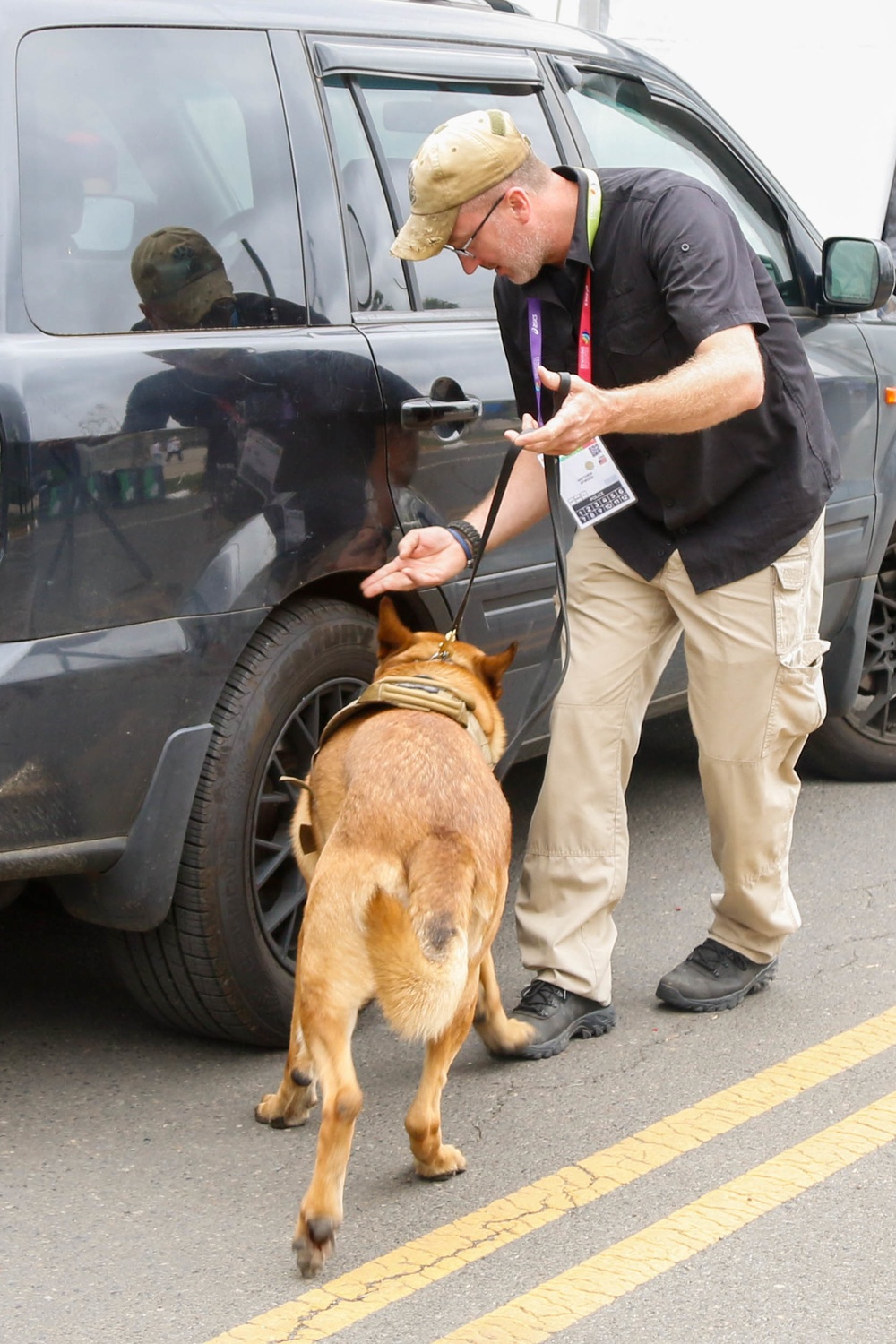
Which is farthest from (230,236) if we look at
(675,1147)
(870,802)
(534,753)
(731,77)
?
(731,77)

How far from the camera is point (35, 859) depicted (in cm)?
284

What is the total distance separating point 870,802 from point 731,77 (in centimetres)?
485

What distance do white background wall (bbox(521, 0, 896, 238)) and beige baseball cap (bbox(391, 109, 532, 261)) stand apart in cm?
568

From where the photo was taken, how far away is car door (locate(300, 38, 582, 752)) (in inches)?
135

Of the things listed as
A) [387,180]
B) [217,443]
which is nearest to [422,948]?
[217,443]

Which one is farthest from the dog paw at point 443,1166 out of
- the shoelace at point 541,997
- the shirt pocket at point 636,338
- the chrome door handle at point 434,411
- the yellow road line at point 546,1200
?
the shirt pocket at point 636,338

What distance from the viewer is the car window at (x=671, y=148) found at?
427 cm

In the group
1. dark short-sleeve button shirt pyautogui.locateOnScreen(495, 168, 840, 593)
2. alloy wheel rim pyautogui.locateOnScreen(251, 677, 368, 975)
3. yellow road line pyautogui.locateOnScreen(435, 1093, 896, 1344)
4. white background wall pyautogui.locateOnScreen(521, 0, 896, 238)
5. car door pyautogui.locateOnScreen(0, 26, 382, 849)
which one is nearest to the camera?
yellow road line pyautogui.locateOnScreen(435, 1093, 896, 1344)

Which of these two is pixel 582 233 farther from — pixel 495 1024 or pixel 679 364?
pixel 495 1024

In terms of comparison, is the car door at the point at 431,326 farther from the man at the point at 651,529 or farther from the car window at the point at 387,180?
the man at the point at 651,529

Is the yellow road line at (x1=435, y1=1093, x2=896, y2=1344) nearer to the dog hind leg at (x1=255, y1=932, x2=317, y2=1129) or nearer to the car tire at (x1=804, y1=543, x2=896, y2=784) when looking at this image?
the dog hind leg at (x1=255, y1=932, x2=317, y2=1129)

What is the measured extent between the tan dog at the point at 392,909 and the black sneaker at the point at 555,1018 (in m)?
0.55

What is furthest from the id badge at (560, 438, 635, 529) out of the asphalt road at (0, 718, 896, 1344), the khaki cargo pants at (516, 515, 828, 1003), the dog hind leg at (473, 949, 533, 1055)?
the asphalt road at (0, 718, 896, 1344)

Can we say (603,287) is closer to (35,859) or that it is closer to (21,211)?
(21,211)
